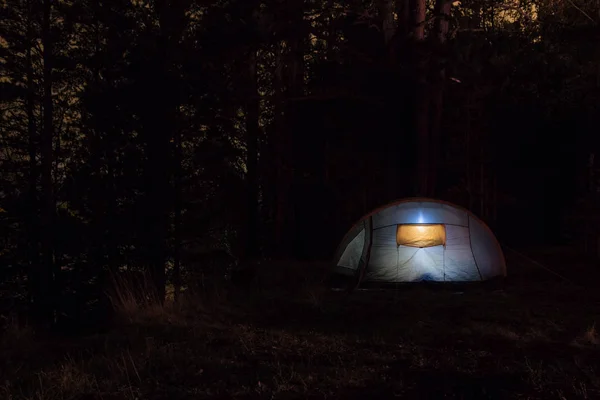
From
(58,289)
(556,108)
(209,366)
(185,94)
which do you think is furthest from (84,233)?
(556,108)

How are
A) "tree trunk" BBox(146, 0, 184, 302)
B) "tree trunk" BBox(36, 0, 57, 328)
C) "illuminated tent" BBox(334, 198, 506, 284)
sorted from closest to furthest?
"illuminated tent" BBox(334, 198, 506, 284), "tree trunk" BBox(146, 0, 184, 302), "tree trunk" BBox(36, 0, 57, 328)

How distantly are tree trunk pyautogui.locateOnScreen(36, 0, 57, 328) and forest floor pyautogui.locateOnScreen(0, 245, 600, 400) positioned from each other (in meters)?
6.23

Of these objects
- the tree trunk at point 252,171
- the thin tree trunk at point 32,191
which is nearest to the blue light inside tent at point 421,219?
the tree trunk at point 252,171

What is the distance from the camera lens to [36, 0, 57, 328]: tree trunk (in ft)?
48.8

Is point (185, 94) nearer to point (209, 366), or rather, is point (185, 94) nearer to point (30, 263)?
point (30, 263)

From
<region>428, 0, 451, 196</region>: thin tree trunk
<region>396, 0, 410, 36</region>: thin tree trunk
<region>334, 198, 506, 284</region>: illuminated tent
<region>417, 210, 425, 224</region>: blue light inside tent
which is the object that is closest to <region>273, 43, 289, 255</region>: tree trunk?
<region>396, 0, 410, 36</region>: thin tree trunk

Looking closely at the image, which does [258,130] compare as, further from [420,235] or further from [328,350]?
[328,350]

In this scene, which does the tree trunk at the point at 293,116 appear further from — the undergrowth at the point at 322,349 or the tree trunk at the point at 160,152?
the undergrowth at the point at 322,349

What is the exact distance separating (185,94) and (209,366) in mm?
8918

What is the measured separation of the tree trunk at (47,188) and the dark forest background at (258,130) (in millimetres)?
53

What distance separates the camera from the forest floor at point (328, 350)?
19.8 feet

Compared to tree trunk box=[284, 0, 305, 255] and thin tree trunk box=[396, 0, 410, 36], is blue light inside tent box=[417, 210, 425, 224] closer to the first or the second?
tree trunk box=[284, 0, 305, 255]

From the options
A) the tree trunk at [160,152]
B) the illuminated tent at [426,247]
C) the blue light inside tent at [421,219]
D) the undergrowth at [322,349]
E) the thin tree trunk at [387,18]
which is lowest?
the undergrowth at [322,349]

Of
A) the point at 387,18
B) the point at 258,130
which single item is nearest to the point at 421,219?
the point at 387,18
